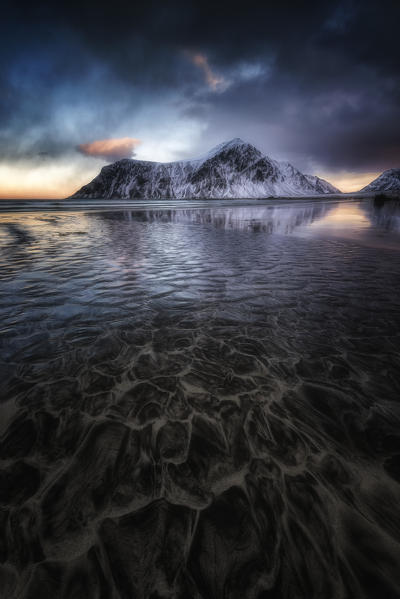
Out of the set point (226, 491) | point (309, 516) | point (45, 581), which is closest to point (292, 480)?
point (309, 516)

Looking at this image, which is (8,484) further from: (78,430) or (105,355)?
(105,355)

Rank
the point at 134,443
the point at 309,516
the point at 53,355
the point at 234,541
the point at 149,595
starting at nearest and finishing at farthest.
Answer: the point at 149,595 → the point at 234,541 → the point at 309,516 → the point at 134,443 → the point at 53,355

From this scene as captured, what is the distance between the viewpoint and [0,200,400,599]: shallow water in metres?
1.92

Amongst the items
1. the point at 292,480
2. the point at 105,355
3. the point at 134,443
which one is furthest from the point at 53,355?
the point at 292,480

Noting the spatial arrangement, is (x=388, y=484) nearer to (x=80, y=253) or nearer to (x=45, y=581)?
(x=45, y=581)

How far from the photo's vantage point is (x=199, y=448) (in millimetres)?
2859

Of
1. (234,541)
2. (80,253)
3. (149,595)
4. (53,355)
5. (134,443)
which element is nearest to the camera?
(149,595)

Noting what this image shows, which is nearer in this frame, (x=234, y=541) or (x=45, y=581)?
(x=45, y=581)

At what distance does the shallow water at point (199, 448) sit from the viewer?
1925 millimetres

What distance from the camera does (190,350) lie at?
4.61 m

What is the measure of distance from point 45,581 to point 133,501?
778 mm

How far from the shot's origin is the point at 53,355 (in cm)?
441

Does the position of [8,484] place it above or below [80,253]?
below

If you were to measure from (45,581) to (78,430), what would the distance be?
1.38 m
